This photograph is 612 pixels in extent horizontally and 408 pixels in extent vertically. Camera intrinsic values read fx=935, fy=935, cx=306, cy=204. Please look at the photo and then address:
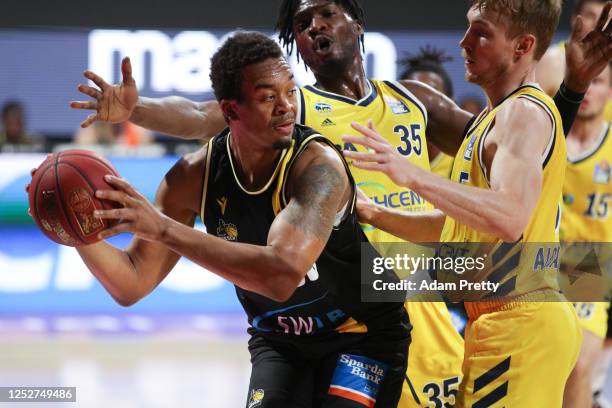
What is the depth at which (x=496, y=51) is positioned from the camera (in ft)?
11.9

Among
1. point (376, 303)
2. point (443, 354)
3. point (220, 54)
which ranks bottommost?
point (443, 354)

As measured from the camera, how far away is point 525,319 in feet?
11.3

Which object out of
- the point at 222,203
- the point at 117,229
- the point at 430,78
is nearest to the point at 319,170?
the point at 222,203

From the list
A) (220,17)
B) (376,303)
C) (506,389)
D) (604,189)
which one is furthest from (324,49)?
(220,17)

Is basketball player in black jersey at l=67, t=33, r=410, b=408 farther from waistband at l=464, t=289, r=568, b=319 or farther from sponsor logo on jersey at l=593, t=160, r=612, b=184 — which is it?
sponsor logo on jersey at l=593, t=160, r=612, b=184

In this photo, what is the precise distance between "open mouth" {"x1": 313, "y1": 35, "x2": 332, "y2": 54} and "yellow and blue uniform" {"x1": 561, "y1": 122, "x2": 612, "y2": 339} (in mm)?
2449

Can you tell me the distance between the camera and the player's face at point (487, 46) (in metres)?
3.61

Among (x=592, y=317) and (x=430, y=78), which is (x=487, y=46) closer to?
(x=430, y=78)

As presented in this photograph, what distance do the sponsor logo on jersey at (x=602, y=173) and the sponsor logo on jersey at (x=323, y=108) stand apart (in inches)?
101

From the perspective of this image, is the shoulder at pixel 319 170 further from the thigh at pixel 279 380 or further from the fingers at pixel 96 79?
the fingers at pixel 96 79

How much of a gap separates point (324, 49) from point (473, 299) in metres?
1.72

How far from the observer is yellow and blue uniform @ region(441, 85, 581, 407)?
3408 millimetres

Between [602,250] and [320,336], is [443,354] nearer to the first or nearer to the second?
[320,336]

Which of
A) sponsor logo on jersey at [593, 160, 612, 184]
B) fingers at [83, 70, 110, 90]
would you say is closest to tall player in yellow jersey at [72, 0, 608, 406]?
fingers at [83, 70, 110, 90]
